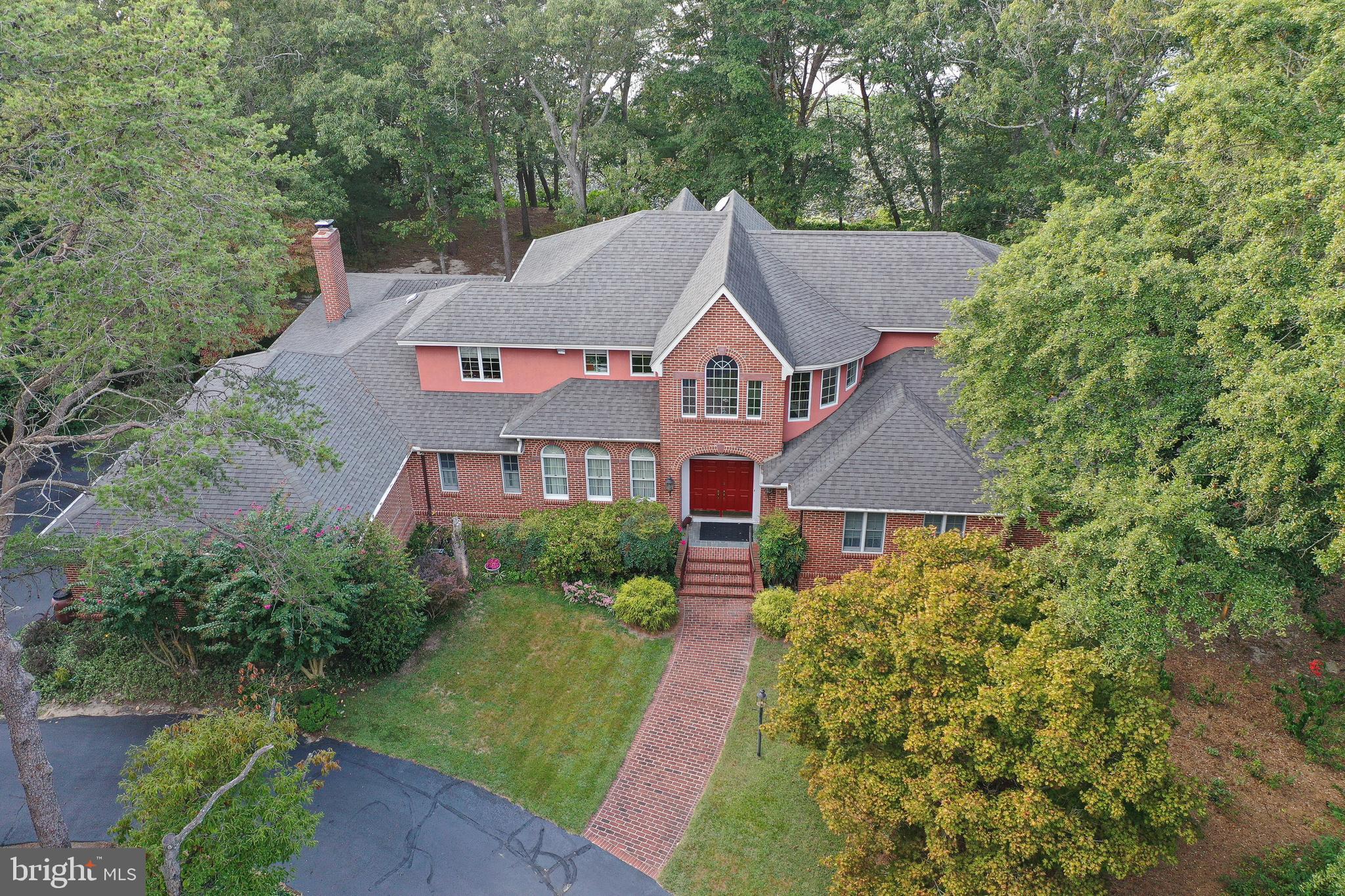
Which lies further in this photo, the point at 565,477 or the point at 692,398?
the point at 565,477

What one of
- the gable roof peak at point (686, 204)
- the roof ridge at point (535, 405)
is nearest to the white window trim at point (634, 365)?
the roof ridge at point (535, 405)

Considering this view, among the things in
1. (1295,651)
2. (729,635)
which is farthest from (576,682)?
(1295,651)

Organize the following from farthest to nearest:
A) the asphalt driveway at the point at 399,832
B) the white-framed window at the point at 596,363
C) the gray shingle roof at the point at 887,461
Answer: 1. the white-framed window at the point at 596,363
2. the gray shingle roof at the point at 887,461
3. the asphalt driveway at the point at 399,832

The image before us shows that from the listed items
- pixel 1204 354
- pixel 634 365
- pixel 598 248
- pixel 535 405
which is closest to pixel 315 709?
pixel 535 405

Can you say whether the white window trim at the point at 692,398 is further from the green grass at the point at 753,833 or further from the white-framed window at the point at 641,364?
the green grass at the point at 753,833

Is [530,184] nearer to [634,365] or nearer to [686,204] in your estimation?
[686,204]

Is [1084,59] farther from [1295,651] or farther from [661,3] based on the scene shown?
[1295,651]
